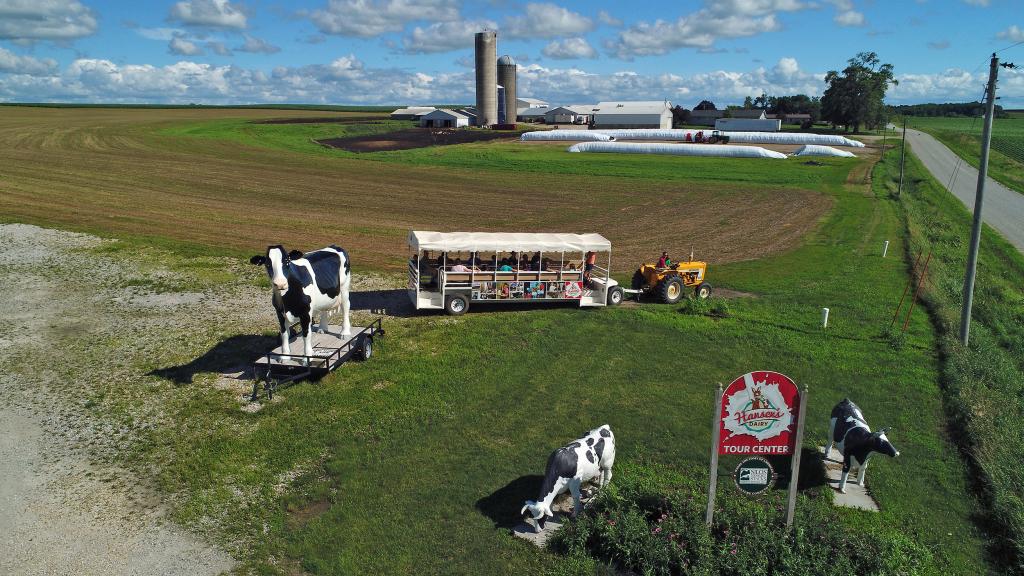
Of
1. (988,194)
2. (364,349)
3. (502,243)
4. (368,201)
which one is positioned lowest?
(364,349)

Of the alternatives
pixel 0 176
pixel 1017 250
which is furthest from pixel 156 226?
pixel 1017 250

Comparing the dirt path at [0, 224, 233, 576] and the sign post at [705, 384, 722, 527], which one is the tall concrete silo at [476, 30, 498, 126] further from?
the sign post at [705, 384, 722, 527]

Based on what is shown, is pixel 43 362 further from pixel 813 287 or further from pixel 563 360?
pixel 813 287

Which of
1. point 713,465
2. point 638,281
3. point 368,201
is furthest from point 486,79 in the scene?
point 713,465

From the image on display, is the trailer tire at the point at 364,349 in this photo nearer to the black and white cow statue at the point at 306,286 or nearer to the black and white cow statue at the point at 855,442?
the black and white cow statue at the point at 306,286

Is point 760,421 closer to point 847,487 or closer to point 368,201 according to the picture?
point 847,487

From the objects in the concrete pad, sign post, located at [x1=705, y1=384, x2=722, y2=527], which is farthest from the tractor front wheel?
sign post, located at [x1=705, y1=384, x2=722, y2=527]
